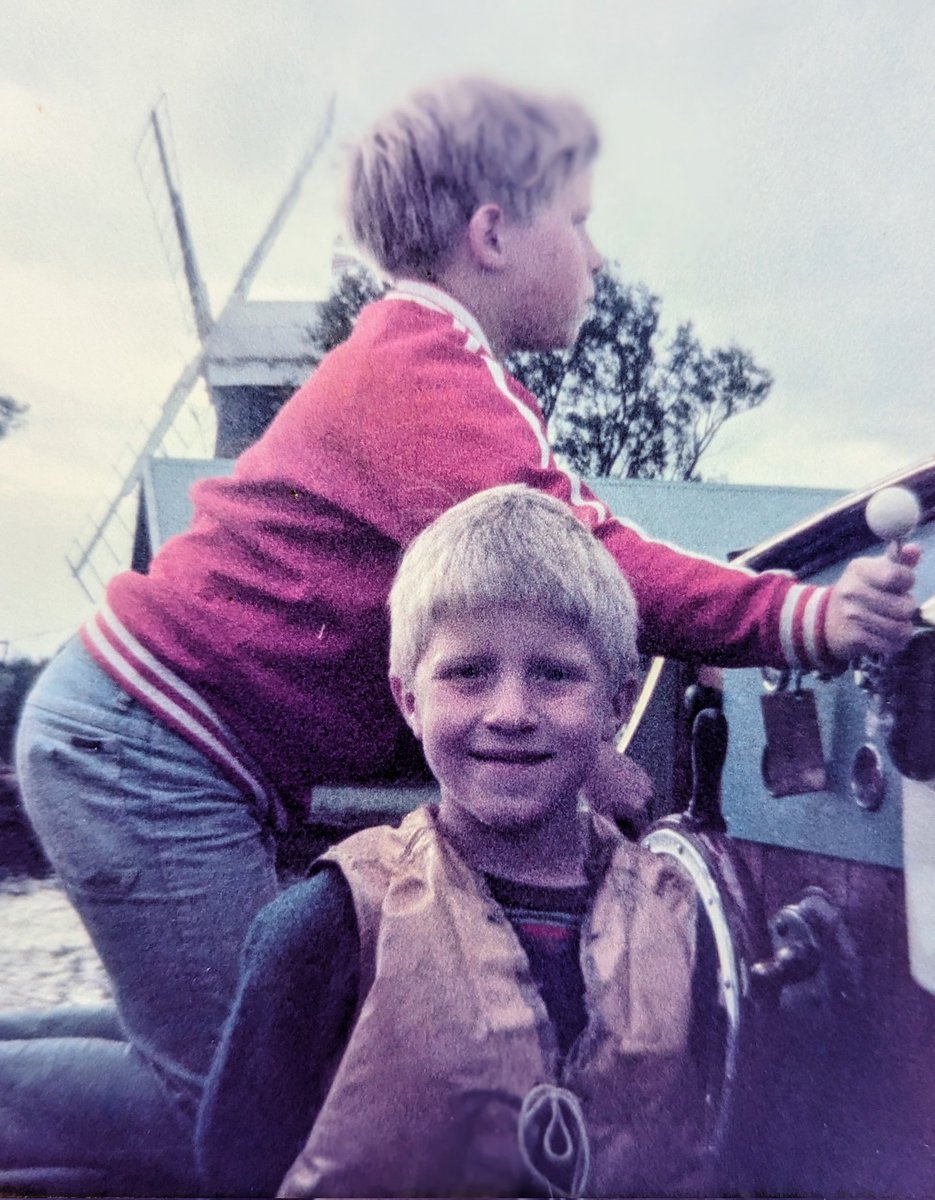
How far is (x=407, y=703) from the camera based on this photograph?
140 cm

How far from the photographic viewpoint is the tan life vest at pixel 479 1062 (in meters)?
1.31

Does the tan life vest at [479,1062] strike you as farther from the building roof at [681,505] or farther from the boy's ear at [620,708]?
the building roof at [681,505]

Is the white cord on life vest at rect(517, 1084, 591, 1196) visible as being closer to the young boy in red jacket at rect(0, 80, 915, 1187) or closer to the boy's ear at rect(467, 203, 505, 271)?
the young boy in red jacket at rect(0, 80, 915, 1187)

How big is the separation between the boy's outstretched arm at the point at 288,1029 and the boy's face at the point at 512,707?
227mm

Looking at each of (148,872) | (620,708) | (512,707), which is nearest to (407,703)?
(512,707)

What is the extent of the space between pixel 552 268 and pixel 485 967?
971 mm

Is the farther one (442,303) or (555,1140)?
(442,303)

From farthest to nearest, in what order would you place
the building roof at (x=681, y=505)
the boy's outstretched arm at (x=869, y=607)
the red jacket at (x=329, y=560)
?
1. the building roof at (x=681, y=505)
2. the red jacket at (x=329, y=560)
3. the boy's outstretched arm at (x=869, y=607)

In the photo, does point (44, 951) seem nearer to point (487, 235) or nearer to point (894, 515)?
point (487, 235)

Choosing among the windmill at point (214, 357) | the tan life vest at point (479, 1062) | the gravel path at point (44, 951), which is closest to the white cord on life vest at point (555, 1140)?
the tan life vest at point (479, 1062)

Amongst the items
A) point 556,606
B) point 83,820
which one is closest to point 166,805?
point 83,820

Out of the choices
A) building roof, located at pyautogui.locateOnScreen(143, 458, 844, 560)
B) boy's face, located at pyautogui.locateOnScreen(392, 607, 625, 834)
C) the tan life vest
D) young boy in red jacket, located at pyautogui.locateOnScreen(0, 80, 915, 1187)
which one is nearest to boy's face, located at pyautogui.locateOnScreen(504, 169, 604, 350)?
young boy in red jacket, located at pyautogui.locateOnScreen(0, 80, 915, 1187)

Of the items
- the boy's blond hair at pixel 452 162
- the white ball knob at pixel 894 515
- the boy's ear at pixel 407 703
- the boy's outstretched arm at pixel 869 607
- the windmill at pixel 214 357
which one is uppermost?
the boy's blond hair at pixel 452 162

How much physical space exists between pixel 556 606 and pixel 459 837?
1.10 feet
